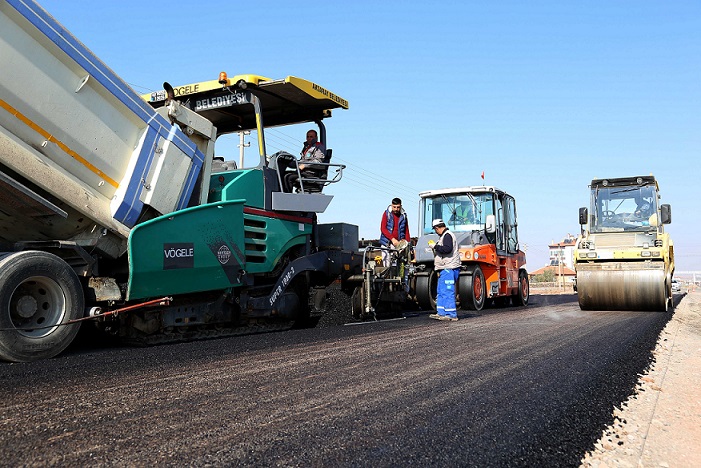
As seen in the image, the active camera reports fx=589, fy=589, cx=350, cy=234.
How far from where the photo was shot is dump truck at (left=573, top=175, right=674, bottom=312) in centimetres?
1002

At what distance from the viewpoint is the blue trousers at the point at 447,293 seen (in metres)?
8.54

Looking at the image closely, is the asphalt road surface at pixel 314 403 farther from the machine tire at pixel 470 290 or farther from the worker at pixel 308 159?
the machine tire at pixel 470 290

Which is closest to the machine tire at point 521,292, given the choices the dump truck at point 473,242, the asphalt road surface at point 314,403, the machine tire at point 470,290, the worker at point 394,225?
the dump truck at point 473,242

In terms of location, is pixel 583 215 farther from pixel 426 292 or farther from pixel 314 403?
pixel 314 403

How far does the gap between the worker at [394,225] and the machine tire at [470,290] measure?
165 cm

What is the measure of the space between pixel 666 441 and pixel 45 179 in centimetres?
438

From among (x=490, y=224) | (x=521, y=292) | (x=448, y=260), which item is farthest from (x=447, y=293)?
(x=521, y=292)

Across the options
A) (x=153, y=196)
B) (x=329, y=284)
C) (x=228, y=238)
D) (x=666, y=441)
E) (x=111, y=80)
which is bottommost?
(x=666, y=441)

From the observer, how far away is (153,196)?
5312 millimetres

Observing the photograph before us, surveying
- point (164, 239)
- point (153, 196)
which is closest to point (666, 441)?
point (164, 239)

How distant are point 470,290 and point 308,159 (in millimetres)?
4967

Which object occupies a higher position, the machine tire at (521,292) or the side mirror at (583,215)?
the side mirror at (583,215)

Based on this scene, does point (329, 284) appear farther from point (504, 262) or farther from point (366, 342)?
point (504, 262)

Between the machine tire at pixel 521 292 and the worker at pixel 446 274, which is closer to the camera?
the worker at pixel 446 274
